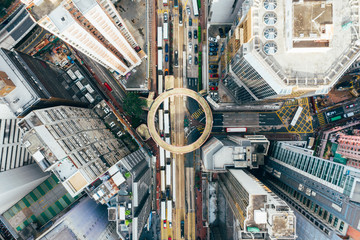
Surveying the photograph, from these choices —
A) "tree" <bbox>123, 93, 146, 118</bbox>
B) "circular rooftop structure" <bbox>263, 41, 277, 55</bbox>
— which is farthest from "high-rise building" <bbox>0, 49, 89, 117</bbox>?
"circular rooftop structure" <bbox>263, 41, 277, 55</bbox>

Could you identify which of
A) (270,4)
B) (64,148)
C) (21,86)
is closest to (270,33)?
(270,4)

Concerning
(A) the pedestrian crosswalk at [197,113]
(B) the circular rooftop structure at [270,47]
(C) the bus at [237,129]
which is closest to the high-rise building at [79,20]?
(B) the circular rooftop structure at [270,47]

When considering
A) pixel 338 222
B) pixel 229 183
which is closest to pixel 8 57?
pixel 229 183

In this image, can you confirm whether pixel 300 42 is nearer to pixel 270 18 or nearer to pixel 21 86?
pixel 270 18

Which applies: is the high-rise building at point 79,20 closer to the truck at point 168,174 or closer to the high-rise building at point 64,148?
the high-rise building at point 64,148

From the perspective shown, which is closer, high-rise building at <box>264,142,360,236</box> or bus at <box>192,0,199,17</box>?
high-rise building at <box>264,142,360,236</box>

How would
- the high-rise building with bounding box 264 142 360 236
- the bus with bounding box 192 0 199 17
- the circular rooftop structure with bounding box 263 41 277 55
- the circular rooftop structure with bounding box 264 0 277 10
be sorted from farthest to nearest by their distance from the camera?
the bus with bounding box 192 0 199 17 < the circular rooftop structure with bounding box 263 41 277 55 < the circular rooftop structure with bounding box 264 0 277 10 < the high-rise building with bounding box 264 142 360 236

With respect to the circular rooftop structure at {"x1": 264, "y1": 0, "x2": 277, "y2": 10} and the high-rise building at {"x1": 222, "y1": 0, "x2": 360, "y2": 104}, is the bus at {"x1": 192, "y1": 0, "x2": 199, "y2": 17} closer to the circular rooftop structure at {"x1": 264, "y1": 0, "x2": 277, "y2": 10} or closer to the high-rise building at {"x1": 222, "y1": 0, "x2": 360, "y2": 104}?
the high-rise building at {"x1": 222, "y1": 0, "x2": 360, "y2": 104}
